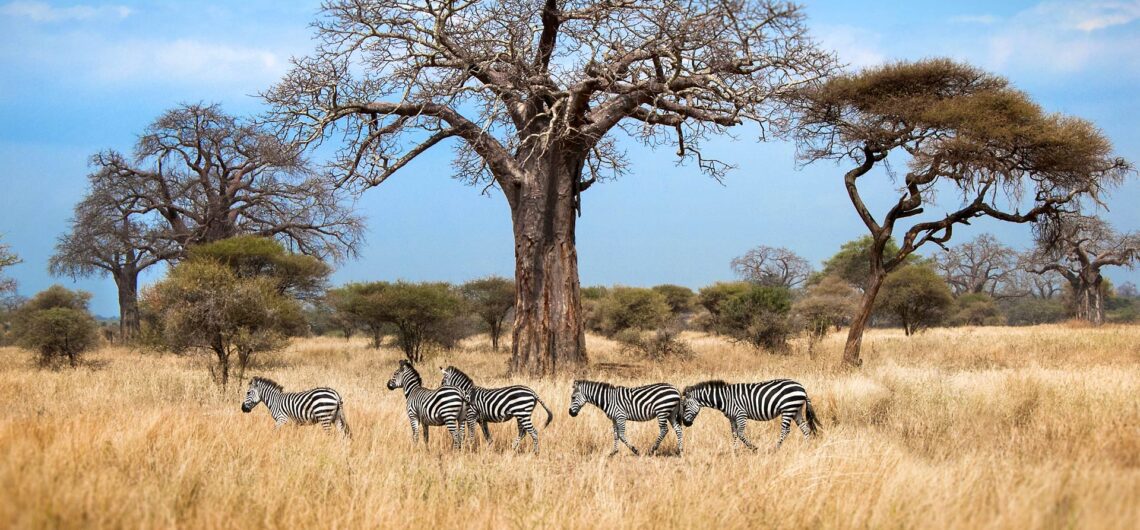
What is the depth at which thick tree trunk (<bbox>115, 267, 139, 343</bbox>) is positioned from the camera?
32.1 metres

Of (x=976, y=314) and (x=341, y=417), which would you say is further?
(x=976, y=314)

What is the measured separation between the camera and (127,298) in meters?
33.3

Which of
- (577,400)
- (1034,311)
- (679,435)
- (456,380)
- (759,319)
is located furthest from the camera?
(1034,311)

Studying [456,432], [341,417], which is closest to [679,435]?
[456,432]

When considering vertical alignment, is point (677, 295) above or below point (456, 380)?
above

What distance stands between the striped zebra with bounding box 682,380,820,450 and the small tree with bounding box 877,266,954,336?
86.1 feet

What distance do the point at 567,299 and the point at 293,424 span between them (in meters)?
7.55

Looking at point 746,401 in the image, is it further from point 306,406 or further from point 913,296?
point 913,296

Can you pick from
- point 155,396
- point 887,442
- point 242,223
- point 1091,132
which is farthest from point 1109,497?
point 242,223

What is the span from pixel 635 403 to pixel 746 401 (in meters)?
1.00

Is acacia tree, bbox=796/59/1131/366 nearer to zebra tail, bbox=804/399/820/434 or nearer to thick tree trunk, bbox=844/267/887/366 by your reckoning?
thick tree trunk, bbox=844/267/887/366

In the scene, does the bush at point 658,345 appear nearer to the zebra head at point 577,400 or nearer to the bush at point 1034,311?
the zebra head at point 577,400

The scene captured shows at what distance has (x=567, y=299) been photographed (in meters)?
14.9

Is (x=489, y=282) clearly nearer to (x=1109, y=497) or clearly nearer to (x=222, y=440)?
(x=222, y=440)
